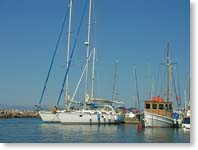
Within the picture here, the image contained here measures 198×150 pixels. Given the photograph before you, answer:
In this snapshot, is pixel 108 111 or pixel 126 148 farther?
pixel 108 111

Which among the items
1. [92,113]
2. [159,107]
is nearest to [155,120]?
[159,107]

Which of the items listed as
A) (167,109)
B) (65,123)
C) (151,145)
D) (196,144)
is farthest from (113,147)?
(65,123)

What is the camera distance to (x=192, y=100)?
19.4ft

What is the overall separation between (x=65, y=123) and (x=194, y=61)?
1059 cm

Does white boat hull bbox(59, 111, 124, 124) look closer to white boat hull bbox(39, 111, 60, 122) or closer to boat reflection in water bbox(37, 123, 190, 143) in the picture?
white boat hull bbox(39, 111, 60, 122)

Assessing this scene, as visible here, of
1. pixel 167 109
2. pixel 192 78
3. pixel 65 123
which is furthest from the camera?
pixel 65 123

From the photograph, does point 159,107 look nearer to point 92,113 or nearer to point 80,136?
point 92,113

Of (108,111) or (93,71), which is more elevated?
(93,71)

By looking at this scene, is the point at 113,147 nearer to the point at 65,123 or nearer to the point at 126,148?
the point at 126,148

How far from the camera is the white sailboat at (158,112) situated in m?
13.6

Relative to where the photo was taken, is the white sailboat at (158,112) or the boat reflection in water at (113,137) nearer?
the boat reflection in water at (113,137)

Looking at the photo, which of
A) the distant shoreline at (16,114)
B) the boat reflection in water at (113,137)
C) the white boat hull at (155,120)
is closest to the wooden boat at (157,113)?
the white boat hull at (155,120)

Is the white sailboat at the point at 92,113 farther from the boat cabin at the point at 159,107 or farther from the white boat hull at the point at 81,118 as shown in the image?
the boat cabin at the point at 159,107

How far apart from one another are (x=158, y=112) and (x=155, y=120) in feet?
1.06
